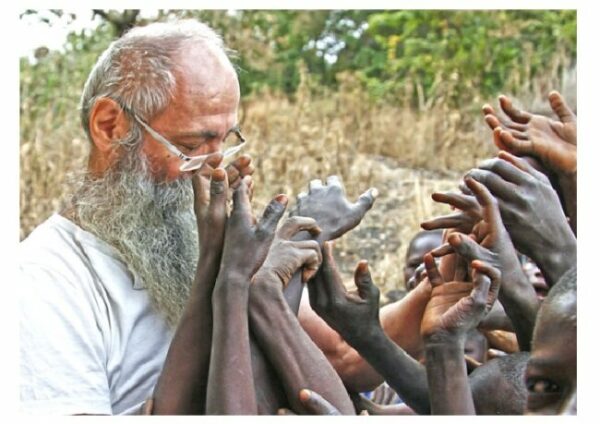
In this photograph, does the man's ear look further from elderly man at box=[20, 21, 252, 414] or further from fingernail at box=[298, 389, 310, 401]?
fingernail at box=[298, 389, 310, 401]

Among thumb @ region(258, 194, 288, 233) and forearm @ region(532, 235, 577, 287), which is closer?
thumb @ region(258, 194, 288, 233)

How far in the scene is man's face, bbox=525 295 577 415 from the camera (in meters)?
2.34

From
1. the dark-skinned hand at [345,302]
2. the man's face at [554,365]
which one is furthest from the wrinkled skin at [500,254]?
the man's face at [554,365]

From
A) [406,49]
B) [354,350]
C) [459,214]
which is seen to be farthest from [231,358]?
[406,49]

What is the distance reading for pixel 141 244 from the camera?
3029 millimetres

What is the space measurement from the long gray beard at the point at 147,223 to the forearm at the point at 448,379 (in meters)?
0.80

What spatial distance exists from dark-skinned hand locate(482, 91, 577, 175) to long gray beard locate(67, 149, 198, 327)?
2.93ft

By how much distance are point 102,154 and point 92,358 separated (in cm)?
67

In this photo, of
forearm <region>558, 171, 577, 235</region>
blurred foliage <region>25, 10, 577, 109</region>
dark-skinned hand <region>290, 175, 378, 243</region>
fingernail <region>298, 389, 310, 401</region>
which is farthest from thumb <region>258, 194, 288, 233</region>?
blurred foliage <region>25, 10, 577, 109</region>

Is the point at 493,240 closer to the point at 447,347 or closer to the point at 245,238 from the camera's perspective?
the point at 447,347

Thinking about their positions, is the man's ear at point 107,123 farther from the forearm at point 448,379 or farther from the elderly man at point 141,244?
the forearm at point 448,379

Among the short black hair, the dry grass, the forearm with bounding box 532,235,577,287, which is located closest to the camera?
the short black hair

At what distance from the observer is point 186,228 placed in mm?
3148
